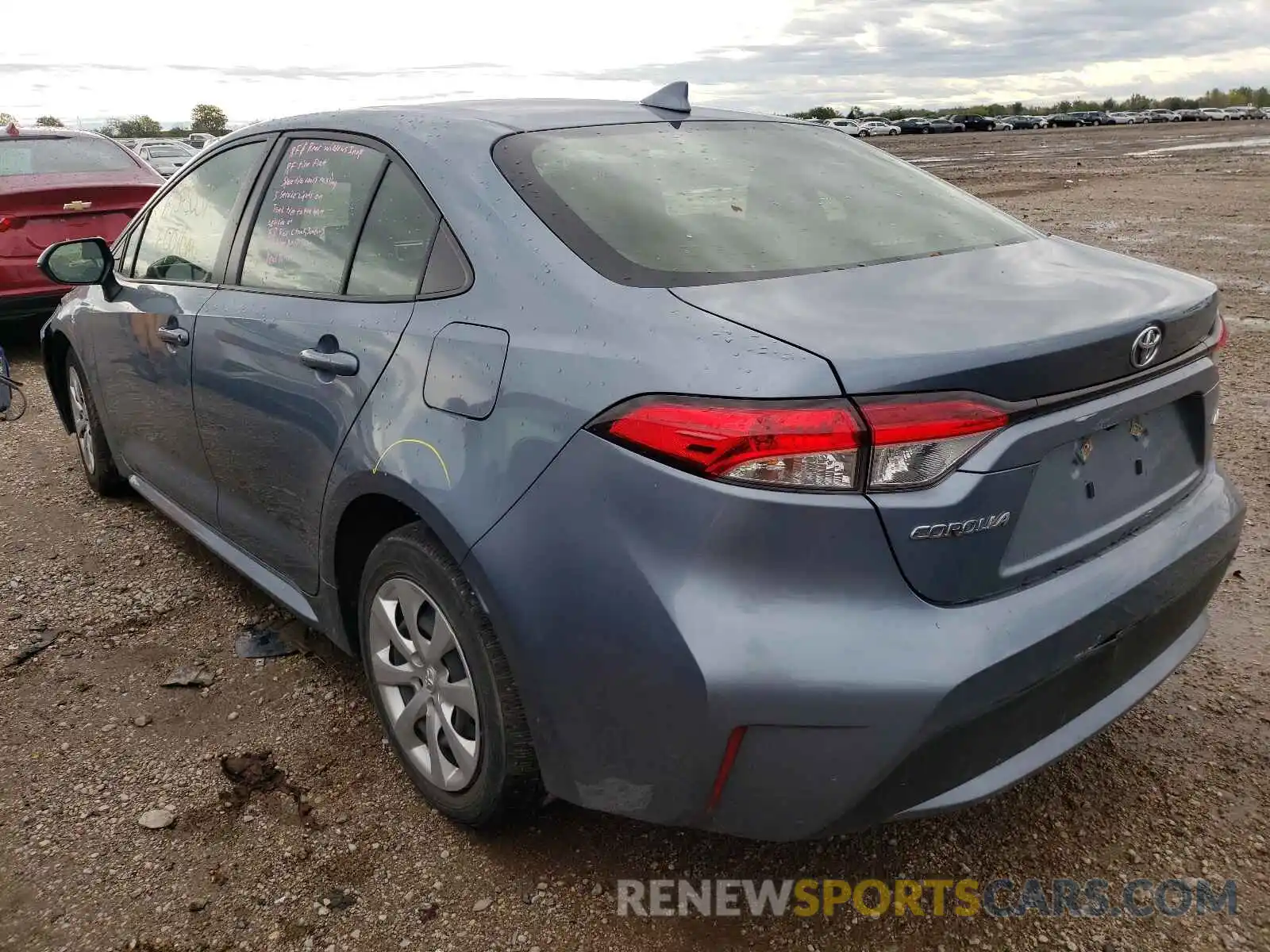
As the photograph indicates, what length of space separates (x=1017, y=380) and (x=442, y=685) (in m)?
1.40

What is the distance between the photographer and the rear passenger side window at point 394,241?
7.91ft

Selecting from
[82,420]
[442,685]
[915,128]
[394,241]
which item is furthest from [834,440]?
[915,128]

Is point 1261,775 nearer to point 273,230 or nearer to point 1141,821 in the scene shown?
point 1141,821

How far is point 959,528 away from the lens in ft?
5.70

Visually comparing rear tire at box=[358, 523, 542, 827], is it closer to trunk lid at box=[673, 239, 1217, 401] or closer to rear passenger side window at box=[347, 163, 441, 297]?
rear passenger side window at box=[347, 163, 441, 297]

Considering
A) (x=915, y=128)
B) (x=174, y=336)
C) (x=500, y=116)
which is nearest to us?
(x=500, y=116)

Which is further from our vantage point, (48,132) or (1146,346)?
(48,132)

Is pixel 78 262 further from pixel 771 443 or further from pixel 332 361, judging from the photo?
pixel 771 443

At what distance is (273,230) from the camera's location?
302 cm

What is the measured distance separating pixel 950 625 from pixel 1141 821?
1.08 metres

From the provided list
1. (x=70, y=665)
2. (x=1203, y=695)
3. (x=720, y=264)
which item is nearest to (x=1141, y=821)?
(x=1203, y=695)

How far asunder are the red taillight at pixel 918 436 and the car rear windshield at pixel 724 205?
0.50m

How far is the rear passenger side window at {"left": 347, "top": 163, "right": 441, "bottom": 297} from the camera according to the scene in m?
2.41

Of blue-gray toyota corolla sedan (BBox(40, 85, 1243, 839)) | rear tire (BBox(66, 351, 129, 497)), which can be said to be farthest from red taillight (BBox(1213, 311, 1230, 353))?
rear tire (BBox(66, 351, 129, 497))
